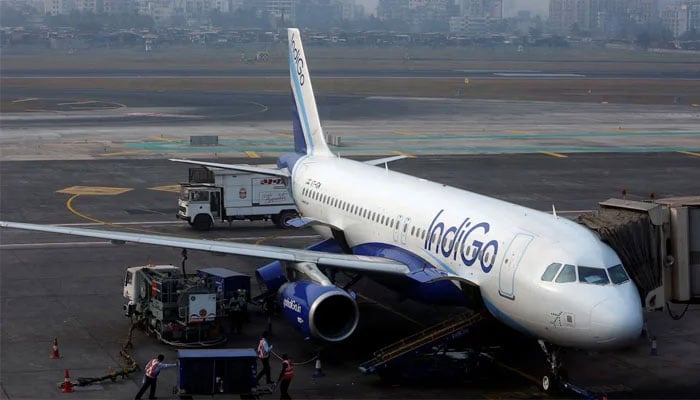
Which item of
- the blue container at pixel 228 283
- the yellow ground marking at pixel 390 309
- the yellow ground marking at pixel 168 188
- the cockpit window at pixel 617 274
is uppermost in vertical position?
the cockpit window at pixel 617 274

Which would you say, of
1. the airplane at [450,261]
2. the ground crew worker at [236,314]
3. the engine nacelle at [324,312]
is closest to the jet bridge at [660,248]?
the airplane at [450,261]

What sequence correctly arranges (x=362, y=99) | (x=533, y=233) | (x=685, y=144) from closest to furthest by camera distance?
(x=533, y=233) < (x=685, y=144) < (x=362, y=99)

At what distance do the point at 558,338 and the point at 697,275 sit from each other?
18.2ft

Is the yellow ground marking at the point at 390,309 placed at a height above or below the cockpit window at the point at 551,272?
below

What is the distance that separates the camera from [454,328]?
105 feet

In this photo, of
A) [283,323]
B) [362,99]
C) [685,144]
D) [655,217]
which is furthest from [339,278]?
[362,99]

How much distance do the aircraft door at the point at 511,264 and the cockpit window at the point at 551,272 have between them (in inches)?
43.3

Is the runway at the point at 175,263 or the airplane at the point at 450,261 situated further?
the runway at the point at 175,263

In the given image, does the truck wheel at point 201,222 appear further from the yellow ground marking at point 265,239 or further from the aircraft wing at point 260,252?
the aircraft wing at point 260,252

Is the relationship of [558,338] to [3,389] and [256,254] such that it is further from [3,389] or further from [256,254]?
[3,389]

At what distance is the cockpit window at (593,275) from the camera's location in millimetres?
28484

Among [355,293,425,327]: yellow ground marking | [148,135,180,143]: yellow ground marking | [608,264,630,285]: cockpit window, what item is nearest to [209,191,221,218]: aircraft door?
[355,293,425,327]: yellow ground marking

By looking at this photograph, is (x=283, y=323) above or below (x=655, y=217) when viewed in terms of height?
below

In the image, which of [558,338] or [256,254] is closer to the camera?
[558,338]
